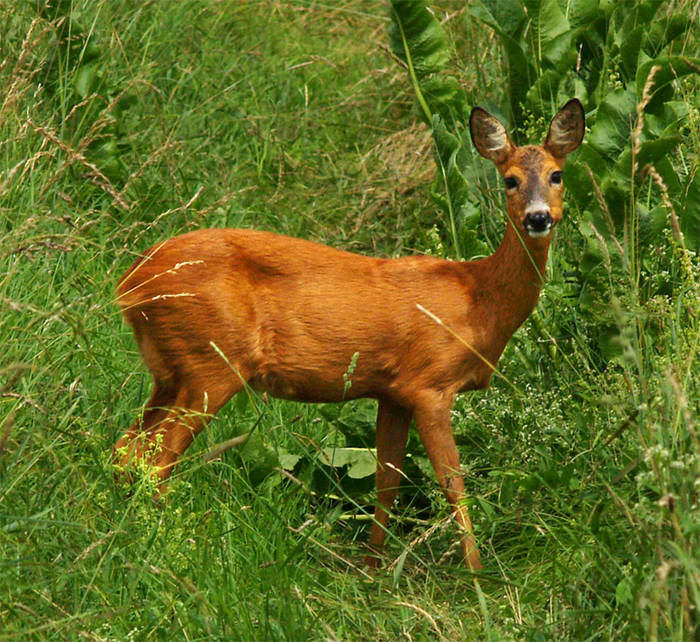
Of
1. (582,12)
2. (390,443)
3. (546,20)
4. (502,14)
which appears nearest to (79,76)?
(502,14)

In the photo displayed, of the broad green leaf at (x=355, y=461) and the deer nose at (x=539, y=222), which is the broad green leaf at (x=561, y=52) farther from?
the broad green leaf at (x=355, y=461)

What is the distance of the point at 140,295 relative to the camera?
439cm

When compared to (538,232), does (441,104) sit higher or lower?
lower

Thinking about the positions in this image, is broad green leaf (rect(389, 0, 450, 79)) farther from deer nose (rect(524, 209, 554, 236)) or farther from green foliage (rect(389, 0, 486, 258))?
deer nose (rect(524, 209, 554, 236))

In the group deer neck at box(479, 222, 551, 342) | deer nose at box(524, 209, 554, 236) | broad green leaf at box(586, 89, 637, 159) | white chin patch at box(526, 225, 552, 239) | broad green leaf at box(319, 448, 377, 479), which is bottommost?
broad green leaf at box(319, 448, 377, 479)

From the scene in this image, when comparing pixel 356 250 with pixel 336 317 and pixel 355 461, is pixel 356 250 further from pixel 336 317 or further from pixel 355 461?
pixel 336 317

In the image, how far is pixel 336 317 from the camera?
178 inches

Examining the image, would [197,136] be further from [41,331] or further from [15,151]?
[41,331]

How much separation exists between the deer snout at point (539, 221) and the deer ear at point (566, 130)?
0.41 m

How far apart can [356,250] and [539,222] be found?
250 centimetres

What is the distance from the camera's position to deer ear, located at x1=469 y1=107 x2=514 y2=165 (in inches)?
183

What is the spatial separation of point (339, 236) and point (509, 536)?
8.33ft

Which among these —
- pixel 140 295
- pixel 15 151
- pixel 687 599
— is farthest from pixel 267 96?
pixel 687 599

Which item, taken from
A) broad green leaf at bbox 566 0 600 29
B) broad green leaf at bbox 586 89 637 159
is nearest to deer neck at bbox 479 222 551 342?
broad green leaf at bbox 586 89 637 159
